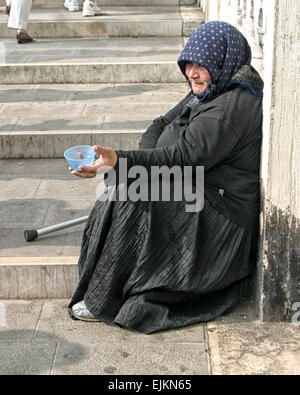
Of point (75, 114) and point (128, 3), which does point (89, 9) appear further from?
point (75, 114)

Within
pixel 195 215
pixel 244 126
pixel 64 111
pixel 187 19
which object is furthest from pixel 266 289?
pixel 187 19

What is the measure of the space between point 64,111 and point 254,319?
348cm

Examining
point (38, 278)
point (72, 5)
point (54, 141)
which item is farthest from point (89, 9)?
point (38, 278)

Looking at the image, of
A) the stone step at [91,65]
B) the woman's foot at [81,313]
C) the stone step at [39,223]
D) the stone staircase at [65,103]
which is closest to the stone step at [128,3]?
the stone staircase at [65,103]

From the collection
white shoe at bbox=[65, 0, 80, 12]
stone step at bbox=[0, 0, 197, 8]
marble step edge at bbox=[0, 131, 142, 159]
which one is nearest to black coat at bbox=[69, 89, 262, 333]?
marble step edge at bbox=[0, 131, 142, 159]

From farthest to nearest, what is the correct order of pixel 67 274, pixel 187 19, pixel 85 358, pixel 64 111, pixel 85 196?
pixel 187 19
pixel 64 111
pixel 85 196
pixel 67 274
pixel 85 358

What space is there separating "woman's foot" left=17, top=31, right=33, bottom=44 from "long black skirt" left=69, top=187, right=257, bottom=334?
219 inches

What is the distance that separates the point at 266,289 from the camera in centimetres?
352

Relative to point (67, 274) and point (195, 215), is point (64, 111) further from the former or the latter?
point (195, 215)

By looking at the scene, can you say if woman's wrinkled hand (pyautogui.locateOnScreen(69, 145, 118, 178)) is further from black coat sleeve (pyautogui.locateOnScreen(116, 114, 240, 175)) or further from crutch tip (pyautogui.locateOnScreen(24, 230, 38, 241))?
crutch tip (pyautogui.locateOnScreen(24, 230, 38, 241))

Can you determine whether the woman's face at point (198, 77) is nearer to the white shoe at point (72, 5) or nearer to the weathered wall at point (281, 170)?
the weathered wall at point (281, 170)

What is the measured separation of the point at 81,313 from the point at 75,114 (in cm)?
308

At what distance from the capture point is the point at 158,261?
11.6 feet

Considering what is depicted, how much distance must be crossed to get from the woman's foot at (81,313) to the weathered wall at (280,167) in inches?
34.1
